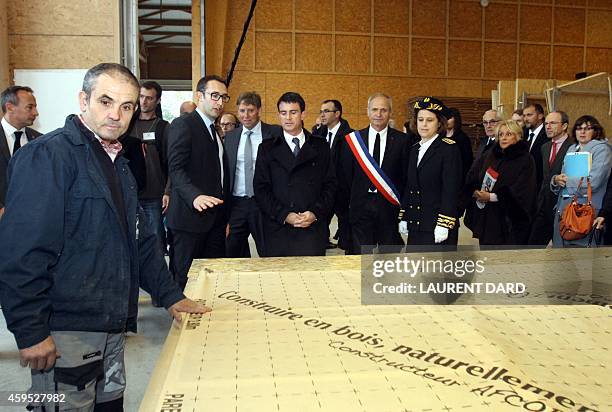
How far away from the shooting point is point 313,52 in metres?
12.1

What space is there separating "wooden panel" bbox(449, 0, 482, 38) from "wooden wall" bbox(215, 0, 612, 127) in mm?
22

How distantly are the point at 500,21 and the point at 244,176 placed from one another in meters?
10.9

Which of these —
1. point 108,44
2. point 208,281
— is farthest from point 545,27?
point 208,281

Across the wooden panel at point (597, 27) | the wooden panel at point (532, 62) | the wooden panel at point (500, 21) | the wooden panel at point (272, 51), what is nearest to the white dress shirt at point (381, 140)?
the wooden panel at point (272, 51)

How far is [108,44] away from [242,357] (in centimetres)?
399

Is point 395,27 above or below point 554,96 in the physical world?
above

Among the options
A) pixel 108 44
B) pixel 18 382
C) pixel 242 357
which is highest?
pixel 108 44

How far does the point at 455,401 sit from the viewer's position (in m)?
1.03

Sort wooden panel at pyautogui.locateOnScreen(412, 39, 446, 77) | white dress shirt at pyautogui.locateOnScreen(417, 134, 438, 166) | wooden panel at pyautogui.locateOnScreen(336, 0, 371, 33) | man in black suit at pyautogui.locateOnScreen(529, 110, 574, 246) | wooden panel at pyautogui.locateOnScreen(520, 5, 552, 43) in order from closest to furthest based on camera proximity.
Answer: white dress shirt at pyautogui.locateOnScreen(417, 134, 438, 166) < man in black suit at pyautogui.locateOnScreen(529, 110, 574, 246) < wooden panel at pyautogui.locateOnScreen(336, 0, 371, 33) < wooden panel at pyautogui.locateOnScreen(412, 39, 446, 77) < wooden panel at pyautogui.locateOnScreen(520, 5, 552, 43)

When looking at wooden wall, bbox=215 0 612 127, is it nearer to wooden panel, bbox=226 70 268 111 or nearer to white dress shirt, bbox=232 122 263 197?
wooden panel, bbox=226 70 268 111

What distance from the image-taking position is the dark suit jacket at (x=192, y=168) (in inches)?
122

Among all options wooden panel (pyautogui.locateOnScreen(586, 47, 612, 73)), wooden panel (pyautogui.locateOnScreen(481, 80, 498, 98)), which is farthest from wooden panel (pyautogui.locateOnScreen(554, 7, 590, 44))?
wooden panel (pyautogui.locateOnScreen(481, 80, 498, 98))

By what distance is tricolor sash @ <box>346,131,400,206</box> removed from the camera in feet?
11.5

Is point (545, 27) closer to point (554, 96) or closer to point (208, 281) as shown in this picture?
point (554, 96)
